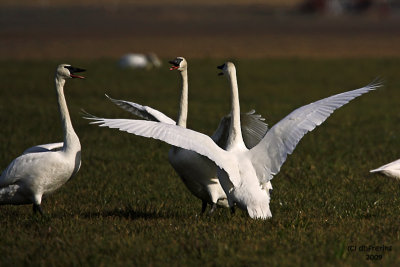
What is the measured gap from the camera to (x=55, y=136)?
41.3 feet

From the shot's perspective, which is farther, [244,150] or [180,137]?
[244,150]

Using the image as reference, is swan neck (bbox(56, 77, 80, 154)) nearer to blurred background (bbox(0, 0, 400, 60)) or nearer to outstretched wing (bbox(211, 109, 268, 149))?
outstretched wing (bbox(211, 109, 268, 149))

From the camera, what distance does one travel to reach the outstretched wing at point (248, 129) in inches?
313

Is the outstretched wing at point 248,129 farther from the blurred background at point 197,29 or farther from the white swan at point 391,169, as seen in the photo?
the blurred background at point 197,29

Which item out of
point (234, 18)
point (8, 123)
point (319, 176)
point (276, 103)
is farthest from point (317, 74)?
point (234, 18)

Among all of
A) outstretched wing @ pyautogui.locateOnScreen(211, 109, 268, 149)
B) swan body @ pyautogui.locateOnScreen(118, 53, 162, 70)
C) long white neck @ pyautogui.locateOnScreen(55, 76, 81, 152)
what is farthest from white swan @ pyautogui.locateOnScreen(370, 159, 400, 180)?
swan body @ pyautogui.locateOnScreen(118, 53, 162, 70)

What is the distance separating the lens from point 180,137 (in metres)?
6.65

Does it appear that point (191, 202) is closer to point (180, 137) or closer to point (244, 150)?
point (244, 150)

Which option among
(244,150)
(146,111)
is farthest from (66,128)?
(244,150)

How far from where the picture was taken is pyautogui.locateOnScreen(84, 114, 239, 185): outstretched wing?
6574mm

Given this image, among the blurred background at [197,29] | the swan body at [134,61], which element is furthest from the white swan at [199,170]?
the blurred background at [197,29]

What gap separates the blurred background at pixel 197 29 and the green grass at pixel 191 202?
54.5 ft

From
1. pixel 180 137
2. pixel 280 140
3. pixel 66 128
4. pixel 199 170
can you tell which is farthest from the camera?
pixel 66 128

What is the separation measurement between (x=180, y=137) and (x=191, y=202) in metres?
1.84
